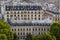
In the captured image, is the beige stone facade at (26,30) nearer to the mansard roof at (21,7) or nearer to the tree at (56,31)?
the tree at (56,31)

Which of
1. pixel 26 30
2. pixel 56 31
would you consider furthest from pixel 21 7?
pixel 56 31

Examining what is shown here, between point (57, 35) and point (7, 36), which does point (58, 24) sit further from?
point (7, 36)

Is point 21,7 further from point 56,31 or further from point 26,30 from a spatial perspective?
point 56,31

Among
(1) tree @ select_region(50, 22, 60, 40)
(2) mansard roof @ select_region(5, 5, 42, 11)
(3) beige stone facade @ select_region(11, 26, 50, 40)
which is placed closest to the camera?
(1) tree @ select_region(50, 22, 60, 40)

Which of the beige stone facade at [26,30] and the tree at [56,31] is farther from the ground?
the tree at [56,31]

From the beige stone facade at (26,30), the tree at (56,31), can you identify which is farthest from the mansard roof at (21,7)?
the tree at (56,31)

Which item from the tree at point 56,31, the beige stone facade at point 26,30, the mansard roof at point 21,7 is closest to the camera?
the tree at point 56,31

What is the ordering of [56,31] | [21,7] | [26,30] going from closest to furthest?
[56,31]
[26,30]
[21,7]

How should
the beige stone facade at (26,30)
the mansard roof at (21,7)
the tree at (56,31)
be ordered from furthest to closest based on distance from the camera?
the mansard roof at (21,7) < the beige stone facade at (26,30) < the tree at (56,31)

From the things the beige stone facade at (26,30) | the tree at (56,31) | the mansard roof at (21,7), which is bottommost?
the beige stone facade at (26,30)

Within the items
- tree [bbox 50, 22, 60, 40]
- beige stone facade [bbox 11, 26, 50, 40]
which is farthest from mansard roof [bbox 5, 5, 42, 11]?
tree [bbox 50, 22, 60, 40]

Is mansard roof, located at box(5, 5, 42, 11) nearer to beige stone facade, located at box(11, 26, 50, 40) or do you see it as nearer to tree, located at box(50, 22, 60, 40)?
beige stone facade, located at box(11, 26, 50, 40)

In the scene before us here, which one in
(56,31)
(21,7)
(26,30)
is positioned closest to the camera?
(56,31)

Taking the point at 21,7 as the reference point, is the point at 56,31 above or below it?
below
